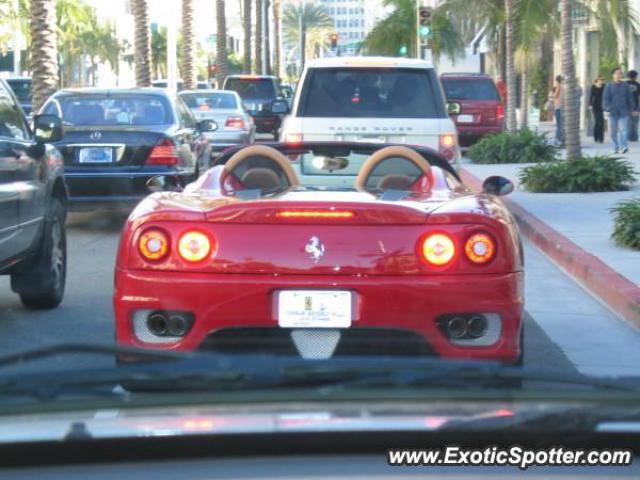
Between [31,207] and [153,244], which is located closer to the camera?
[153,244]

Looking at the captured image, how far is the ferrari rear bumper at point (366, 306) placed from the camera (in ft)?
18.4

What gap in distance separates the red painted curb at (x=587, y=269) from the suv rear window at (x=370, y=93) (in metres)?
1.76

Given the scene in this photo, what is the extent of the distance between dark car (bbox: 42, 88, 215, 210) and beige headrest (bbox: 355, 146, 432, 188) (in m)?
6.91

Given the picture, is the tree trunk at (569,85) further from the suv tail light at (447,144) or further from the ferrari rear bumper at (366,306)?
the ferrari rear bumper at (366,306)

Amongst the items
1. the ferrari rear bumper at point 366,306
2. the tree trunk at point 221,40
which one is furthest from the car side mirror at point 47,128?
the tree trunk at point 221,40

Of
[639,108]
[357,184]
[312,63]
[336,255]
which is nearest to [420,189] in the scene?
[357,184]

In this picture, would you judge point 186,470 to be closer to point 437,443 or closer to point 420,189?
point 437,443

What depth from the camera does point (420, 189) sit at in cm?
698

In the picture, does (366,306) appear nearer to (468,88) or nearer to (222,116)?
(222,116)

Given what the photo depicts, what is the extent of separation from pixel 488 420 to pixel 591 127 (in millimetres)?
33119

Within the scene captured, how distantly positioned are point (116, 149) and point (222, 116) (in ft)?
37.3

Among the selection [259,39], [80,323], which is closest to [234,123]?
[80,323]

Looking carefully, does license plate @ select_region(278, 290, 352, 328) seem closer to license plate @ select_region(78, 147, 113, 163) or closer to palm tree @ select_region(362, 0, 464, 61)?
license plate @ select_region(78, 147, 113, 163)

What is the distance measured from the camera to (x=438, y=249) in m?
5.75
